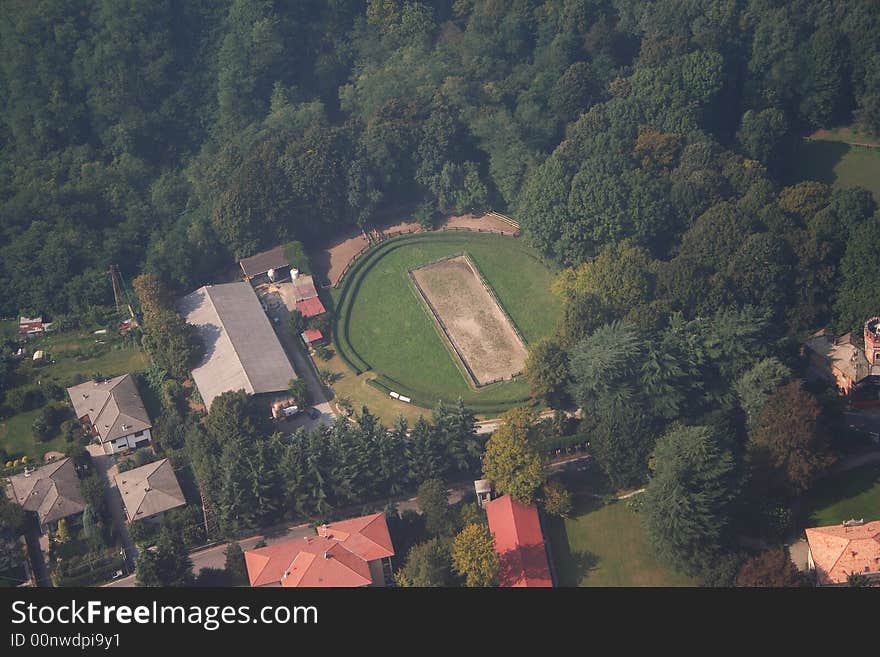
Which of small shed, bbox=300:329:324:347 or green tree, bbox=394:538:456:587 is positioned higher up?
small shed, bbox=300:329:324:347

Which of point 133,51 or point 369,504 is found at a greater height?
point 133,51

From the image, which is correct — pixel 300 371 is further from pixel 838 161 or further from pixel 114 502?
pixel 838 161

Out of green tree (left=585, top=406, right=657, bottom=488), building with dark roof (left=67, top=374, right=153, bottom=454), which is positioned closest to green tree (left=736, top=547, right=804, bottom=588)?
green tree (left=585, top=406, right=657, bottom=488)

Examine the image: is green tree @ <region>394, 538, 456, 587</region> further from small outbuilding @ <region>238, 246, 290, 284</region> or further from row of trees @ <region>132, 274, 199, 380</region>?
small outbuilding @ <region>238, 246, 290, 284</region>

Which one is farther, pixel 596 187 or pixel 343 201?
pixel 343 201

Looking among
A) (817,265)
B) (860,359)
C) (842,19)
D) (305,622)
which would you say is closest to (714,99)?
(842,19)

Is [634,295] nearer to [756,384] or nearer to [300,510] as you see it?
[756,384]

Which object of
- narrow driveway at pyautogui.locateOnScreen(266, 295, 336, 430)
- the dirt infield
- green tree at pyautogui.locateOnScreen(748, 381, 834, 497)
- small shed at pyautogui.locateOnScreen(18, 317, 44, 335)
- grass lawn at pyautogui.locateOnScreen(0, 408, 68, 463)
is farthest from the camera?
small shed at pyautogui.locateOnScreen(18, 317, 44, 335)
